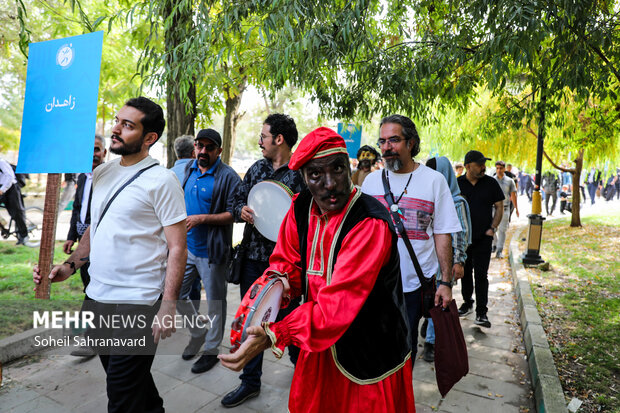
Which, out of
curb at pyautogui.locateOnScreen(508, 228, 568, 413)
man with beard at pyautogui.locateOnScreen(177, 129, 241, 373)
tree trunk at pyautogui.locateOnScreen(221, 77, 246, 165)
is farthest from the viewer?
tree trunk at pyautogui.locateOnScreen(221, 77, 246, 165)

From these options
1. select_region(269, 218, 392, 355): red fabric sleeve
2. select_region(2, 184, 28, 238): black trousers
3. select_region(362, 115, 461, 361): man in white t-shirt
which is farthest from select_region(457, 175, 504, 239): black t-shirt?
select_region(2, 184, 28, 238): black trousers

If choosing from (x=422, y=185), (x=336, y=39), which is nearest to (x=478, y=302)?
(x=422, y=185)

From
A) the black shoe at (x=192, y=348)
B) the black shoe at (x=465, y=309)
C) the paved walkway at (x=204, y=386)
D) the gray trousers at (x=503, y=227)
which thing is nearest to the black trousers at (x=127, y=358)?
the paved walkway at (x=204, y=386)

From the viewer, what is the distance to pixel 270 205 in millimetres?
3426

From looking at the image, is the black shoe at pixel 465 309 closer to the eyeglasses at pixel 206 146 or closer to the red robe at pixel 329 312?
the eyeglasses at pixel 206 146

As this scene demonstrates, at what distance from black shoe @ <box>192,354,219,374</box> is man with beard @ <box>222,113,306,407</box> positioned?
0.58 m

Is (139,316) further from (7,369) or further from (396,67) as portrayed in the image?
(396,67)

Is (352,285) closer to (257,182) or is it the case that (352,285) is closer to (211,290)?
(257,182)

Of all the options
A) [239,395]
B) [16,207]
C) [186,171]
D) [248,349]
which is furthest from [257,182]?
[16,207]

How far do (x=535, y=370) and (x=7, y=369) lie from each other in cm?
489

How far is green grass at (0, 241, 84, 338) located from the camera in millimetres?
4820

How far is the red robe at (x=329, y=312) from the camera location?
160 centimetres

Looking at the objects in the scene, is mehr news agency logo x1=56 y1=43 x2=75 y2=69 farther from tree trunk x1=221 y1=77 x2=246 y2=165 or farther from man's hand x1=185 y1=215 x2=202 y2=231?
tree trunk x1=221 y1=77 x2=246 y2=165

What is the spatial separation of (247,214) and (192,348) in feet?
5.59
